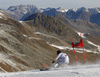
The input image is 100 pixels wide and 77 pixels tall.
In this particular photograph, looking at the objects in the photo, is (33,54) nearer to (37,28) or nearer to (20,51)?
(20,51)

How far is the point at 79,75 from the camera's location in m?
9.82

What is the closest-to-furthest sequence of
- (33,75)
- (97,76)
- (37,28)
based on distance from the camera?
1. (97,76)
2. (33,75)
3. (37,28)

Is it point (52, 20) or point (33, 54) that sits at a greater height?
point (33, 54)

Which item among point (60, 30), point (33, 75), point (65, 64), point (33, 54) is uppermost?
point (33, 75)

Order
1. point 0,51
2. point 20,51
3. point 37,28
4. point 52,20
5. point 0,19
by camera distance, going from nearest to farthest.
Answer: point 0,51
point 20,51
point 0,19
point 37,28
point 52,20

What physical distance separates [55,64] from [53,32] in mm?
168079

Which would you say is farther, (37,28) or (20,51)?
(37,28)

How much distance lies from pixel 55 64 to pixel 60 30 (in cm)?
17374

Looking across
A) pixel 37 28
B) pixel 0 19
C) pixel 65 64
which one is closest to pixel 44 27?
pixel 37 28

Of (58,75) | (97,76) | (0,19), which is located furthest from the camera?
(0,19)

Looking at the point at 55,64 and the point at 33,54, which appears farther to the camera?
the point at 33,54

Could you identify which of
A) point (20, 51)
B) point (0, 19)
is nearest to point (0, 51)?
point (20, 51)

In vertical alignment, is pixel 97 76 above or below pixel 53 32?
above

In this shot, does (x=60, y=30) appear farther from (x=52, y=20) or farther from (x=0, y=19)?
(x=0, y=19)
